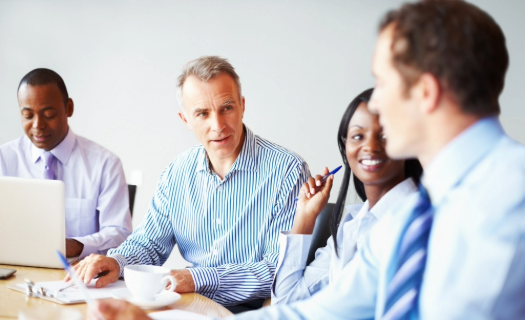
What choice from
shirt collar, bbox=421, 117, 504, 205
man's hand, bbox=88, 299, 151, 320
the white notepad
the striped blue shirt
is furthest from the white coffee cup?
shirt collar, bbox=421, 117, 504, 205

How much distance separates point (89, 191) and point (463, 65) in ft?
6.68

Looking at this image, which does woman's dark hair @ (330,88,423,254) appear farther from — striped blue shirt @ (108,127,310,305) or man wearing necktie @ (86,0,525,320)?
man wearing necktie @ (86,0,525,320)

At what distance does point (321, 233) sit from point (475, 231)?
1227 mm

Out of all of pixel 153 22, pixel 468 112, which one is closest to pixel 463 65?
pixel 468 112

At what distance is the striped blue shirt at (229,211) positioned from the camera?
1904mm

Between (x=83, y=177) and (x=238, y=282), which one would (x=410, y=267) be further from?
(x=83, y=177)

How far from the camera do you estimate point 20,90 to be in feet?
7.85

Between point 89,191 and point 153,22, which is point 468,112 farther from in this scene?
point 153,22

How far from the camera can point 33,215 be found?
1580mm

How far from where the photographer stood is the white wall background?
3631 millimetres

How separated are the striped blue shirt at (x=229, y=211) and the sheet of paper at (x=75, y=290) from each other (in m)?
0.34

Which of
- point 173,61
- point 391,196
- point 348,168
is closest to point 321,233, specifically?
point 348,168

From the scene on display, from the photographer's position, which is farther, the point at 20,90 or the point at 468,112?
the point at 20,90

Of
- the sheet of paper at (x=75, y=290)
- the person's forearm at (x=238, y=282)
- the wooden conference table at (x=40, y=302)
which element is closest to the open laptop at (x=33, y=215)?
the wooden conference table at (x=40, y=302)
